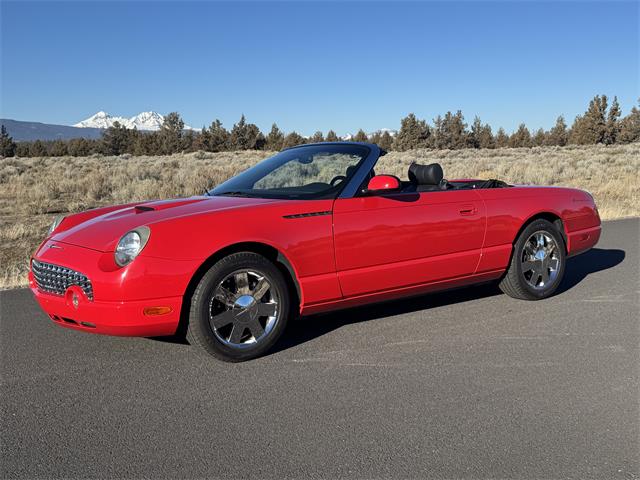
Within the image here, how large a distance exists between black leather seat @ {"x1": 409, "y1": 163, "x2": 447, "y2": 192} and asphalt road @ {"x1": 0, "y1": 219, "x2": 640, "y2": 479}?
1194mm

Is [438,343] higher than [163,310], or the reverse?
[163,310]

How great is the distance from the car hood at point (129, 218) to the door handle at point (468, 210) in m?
1.74

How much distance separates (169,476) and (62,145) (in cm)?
9624

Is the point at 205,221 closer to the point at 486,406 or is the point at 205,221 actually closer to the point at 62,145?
the point at 486,406

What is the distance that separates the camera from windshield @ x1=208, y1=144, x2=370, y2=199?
5.11m

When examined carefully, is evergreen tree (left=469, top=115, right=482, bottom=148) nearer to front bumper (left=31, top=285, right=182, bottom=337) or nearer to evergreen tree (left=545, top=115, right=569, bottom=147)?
evergreen tree (left=545, top=115, right=569, bottom=147)

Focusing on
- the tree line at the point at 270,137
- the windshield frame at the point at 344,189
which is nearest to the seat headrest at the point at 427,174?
the windshield frame at the point at 344,189

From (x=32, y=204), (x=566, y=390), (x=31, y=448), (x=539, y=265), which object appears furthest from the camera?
(x=32, y=204)

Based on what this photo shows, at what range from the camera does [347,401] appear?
370 cm

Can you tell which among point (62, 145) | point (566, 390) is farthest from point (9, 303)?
point (62, 145)

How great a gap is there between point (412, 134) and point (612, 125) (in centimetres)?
2633

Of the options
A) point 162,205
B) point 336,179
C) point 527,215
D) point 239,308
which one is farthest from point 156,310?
point 527,215

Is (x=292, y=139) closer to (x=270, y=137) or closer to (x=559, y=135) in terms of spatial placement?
(x=270, y=137)

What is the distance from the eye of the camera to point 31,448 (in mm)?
3146
